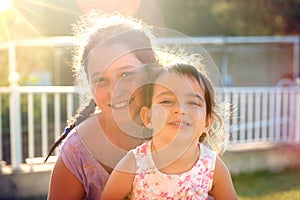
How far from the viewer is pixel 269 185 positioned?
618cm

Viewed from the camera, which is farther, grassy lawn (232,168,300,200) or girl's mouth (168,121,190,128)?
grassy lawn (232,168,300,200)

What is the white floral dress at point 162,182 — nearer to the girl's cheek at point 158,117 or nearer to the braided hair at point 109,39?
the girl's cheek at point 158,117

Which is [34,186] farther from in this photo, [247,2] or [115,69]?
[247,2]

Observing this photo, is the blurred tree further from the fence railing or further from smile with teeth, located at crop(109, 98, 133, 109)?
smile with teeth, located at crop(109, 98, 133, 109)

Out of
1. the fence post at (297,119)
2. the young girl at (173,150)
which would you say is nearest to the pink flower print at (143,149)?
the young girl at (173,150)

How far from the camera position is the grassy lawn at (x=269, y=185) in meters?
5.58

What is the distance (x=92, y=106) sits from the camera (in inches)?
96.7

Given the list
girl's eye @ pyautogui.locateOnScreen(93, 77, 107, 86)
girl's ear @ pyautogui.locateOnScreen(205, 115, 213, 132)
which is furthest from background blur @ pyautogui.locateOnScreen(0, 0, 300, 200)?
girl's eye @ pyautogui.locateOnScreen(93, 77, 107, 86)

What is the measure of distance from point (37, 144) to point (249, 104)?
3124 mm

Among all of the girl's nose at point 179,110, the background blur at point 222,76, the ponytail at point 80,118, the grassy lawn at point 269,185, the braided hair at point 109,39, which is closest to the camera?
the girl's nose at point 179,110

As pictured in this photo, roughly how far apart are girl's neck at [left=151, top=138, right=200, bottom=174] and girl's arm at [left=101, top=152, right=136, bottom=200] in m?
0.10

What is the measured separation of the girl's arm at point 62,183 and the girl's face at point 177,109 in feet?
1.34

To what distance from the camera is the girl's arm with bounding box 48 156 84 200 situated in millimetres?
2111

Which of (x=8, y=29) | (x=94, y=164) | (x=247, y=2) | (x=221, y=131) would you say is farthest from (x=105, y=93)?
(x=247, y=2)
